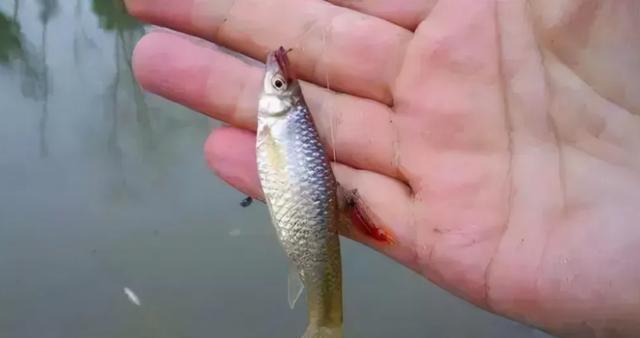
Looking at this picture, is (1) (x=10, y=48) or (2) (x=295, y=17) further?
(1) (x=10, y=48)

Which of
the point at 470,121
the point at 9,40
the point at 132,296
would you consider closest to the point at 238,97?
the point at 470,121

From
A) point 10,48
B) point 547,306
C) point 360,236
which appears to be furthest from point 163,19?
point 10,48

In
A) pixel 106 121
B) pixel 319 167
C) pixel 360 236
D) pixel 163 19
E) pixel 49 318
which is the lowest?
pixel 49 318

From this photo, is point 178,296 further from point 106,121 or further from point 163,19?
point 163,19

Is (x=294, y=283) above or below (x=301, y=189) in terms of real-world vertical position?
below

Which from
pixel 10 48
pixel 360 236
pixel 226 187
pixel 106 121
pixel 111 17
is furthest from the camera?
pixel 111 17

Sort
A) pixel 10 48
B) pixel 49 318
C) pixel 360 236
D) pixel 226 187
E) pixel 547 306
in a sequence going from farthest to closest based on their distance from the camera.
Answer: pixel 10 48, pixel 226 187, pixel 49 318, pixel 360 236, pixel 547 306

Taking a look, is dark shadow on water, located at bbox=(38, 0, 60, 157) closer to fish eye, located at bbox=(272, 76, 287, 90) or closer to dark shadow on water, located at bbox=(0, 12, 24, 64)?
dark shadow on water, located at bbox=(0, 12, 24, 64)

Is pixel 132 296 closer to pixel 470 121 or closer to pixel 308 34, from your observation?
pixel 308 34
